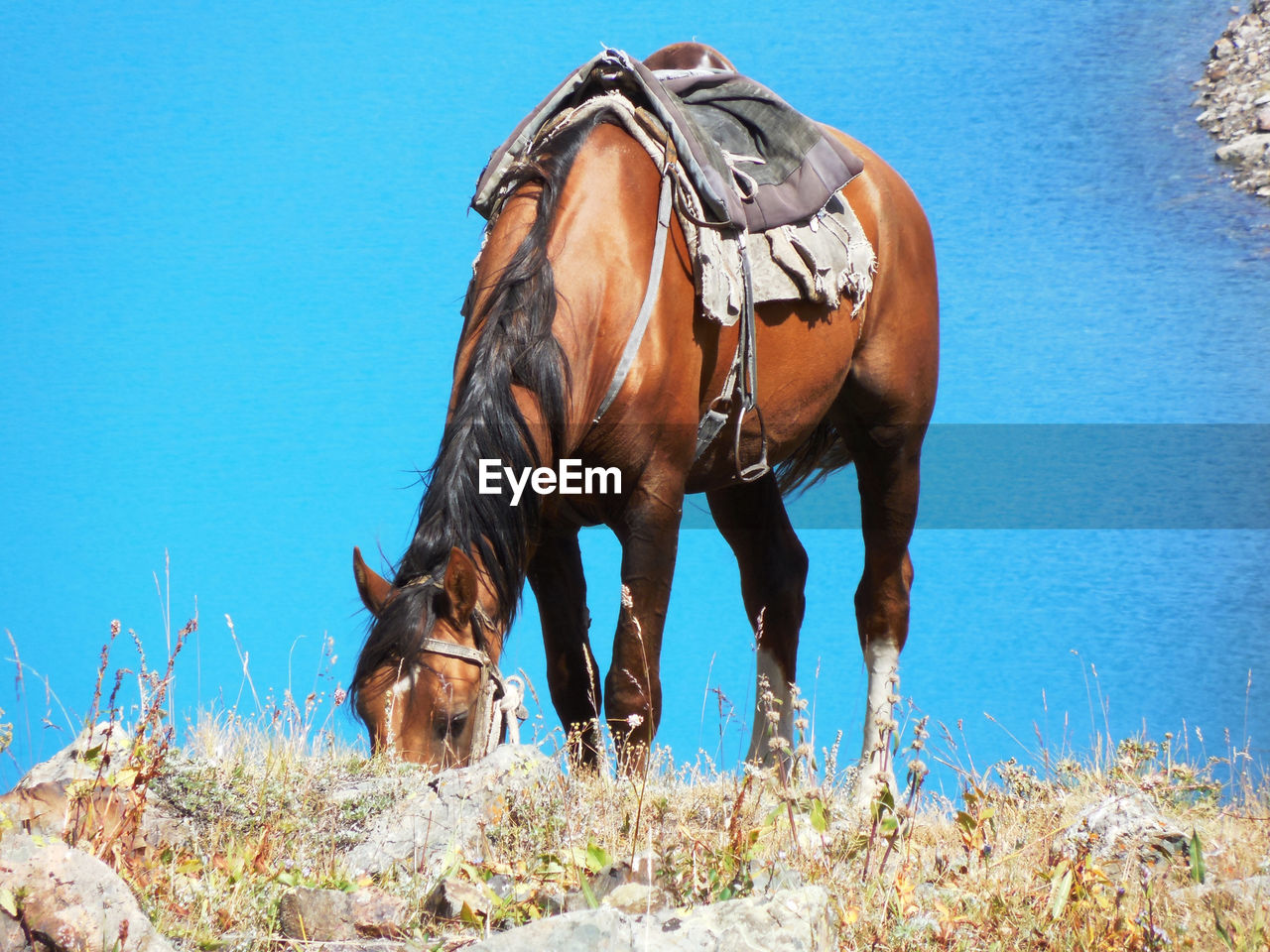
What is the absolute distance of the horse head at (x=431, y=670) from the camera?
89.0 inches

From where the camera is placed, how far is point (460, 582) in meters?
2.27

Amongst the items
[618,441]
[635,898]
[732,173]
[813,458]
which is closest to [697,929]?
[635,898]

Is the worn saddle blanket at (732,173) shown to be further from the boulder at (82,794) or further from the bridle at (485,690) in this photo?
the boulder at (82,794)

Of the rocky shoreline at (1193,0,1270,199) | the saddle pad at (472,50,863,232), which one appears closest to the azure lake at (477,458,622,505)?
the saddle pad at (472,50,863,232)

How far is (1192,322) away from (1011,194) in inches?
58.8

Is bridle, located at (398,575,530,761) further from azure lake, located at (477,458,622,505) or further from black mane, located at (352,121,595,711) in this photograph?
azure lake, located at (477,458,622,505)

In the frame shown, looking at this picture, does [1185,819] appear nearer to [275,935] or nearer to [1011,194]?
[275,935]

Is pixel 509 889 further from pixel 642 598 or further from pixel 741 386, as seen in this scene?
pixel 741 386

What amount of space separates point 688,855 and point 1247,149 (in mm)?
8032

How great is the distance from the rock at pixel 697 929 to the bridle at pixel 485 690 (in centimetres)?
74

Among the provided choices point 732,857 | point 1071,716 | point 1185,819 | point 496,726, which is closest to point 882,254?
point 1185,819

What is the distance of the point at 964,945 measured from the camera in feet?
5.97

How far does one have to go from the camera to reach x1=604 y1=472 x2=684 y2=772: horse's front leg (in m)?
2.69

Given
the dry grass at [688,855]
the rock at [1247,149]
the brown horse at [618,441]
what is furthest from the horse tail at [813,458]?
the rock at [1247,149]
